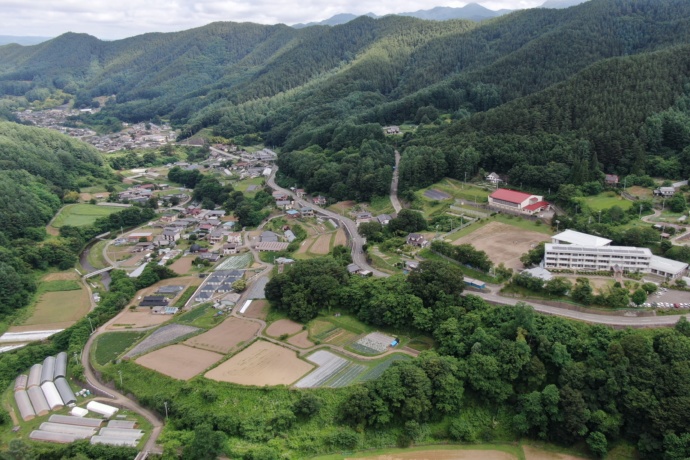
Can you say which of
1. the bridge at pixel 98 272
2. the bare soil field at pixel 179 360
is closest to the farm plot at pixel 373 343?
the bare soil field at pixel 179 360

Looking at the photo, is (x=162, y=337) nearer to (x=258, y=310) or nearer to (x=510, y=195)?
(x=258, y=310)

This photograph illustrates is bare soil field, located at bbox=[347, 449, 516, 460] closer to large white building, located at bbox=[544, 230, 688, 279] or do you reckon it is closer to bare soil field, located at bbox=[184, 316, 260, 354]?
bare soil field, located at bbox=[184, 316, 260, 354]

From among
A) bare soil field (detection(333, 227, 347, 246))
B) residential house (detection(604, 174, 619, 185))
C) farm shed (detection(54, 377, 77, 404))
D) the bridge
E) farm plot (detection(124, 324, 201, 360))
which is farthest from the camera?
residential house (detection(604, 174, 619, 185))

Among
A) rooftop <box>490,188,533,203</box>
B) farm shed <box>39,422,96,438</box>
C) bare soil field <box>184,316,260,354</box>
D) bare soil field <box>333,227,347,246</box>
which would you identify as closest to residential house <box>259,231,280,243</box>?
bare soil field <box>333,227,347,246</box>

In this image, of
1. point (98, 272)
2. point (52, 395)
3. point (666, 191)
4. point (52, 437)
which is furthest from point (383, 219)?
point (52, 437)

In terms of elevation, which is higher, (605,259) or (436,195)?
(436,195)

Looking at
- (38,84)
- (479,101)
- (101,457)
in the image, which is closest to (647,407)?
(101,457)

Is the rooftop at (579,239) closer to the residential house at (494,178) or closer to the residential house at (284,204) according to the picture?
the residential house at (494,178)
